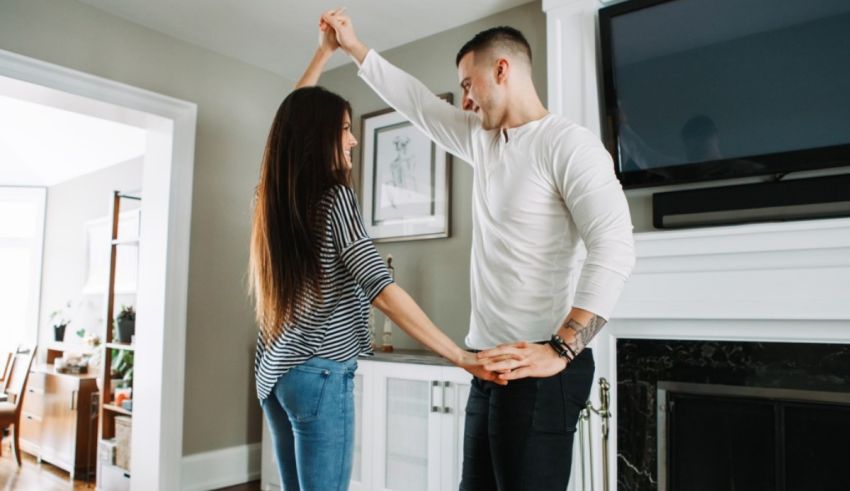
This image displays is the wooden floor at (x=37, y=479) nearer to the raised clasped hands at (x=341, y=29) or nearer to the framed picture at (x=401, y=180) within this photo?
the framed picture at (x=401, y=180)

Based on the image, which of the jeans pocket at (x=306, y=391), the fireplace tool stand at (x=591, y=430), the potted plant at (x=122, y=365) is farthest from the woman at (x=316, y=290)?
the potted plant at (x=122, y=365)

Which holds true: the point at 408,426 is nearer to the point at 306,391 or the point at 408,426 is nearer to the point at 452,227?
the point at 452,227

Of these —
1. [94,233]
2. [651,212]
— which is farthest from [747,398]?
[94,233]

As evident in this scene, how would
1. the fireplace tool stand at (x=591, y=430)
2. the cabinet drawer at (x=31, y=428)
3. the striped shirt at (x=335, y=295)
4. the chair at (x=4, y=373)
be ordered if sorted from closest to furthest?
the striped shirt at (x=335, y=295) → the fireplace tool stand at (x=591, y=430) → the cabinet drawer at (x=31, y=428) → the chair at (x=4, y=373)

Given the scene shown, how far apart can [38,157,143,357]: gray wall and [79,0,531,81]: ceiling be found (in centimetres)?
223

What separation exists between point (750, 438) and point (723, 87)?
4.00ft

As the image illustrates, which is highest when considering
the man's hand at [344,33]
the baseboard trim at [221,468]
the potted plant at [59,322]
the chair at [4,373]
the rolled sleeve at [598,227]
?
Result: the man's hand at [344,33]

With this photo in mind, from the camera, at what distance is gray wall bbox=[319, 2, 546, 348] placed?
297 cm

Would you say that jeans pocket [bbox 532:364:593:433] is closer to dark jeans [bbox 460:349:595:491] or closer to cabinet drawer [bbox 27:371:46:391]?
dark jeans [bbox 460:349:595:491]

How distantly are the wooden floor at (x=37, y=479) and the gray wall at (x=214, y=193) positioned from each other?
1.52ft

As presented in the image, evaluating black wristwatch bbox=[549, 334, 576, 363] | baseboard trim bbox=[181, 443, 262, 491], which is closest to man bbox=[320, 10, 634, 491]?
black wristwatch bbox=[549, 334, 576, 363]

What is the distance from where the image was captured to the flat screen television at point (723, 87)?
1.95 metres

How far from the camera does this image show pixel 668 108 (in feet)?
7.31

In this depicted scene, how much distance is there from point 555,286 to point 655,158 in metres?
1.27
